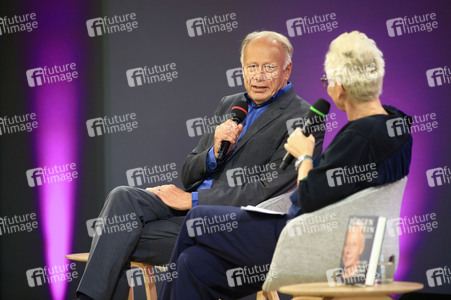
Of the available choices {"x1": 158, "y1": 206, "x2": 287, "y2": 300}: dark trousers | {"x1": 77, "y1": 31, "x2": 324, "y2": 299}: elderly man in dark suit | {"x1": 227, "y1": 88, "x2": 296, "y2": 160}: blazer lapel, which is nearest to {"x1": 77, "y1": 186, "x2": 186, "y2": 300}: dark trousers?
{"x1": 77, "y1": 31, "x2": 324, "y2": 299}: elderly man in dark suit

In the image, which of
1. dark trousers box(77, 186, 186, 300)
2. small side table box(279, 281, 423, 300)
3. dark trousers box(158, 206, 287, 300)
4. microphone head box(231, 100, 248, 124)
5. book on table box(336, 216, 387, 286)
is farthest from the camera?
microphone head box(231, 100, 248, 124)

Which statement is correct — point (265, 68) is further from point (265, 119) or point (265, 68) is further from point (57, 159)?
point (57, 159)

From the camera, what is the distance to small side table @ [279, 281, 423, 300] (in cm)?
188

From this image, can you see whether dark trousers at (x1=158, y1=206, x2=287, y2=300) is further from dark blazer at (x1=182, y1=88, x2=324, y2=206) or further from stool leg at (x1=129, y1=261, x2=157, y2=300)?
stool leg at (x1=129, y1=261, x2=157, y2=300)

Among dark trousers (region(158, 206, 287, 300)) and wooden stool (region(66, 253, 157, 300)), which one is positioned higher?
dark trousers (region(158, 206, 287, 300))

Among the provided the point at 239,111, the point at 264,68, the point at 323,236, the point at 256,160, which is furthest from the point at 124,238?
the point at 264,68

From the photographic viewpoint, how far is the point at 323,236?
7.29ft

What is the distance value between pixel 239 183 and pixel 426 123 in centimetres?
160

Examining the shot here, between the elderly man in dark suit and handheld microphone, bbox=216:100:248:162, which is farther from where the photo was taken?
handheld microphone, bbox=216:100:248:162

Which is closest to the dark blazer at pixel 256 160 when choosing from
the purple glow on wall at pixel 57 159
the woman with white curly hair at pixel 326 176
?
the woman with white curly hair at pixel 326 176

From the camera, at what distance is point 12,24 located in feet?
16.6

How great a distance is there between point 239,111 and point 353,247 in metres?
1.32

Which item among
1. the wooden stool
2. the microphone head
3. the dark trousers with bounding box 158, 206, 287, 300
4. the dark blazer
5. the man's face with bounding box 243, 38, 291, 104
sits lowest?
the wooden stool

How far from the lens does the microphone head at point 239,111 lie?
317 centimetres
